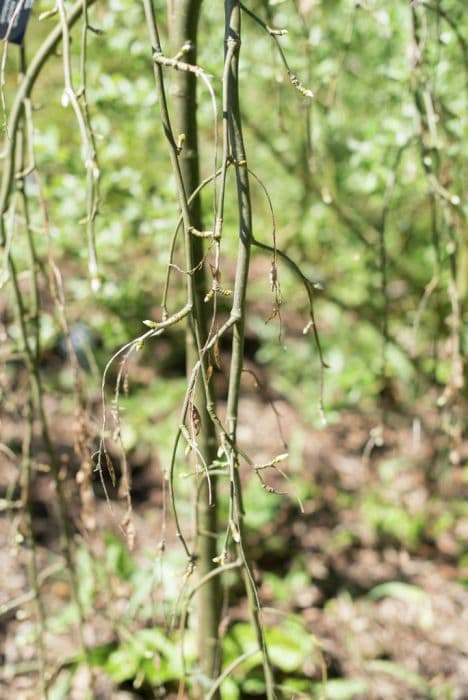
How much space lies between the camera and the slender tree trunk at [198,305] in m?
1.53

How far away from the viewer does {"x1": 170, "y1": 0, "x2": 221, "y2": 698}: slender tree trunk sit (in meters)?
1.53

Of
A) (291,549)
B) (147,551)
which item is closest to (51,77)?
(147,551)

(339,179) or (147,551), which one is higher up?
(339,179)

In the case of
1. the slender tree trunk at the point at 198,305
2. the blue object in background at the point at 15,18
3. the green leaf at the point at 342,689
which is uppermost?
the blue object in background at the point at 15,18

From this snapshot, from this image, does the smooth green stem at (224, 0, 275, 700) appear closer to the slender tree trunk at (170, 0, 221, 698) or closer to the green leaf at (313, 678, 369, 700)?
the slender tree trunk at (170, 0, 221, 698)

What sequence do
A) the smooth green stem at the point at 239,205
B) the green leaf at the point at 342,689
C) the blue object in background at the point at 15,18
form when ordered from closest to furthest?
the smooth green stem at the point at 239,205, the blue object in background at the point at 15,18, the green leaf at the point at 342,689

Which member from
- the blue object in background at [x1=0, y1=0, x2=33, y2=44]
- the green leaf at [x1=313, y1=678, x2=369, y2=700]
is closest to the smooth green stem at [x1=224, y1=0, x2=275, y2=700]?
the blue object in background at [x1=0, y1=0, x2=33, y2=44]

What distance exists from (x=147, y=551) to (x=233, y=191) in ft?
6.03

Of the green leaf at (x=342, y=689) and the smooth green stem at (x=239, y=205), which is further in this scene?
the green leaf at (x=342, y=689)

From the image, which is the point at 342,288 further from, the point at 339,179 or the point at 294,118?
the point at 294,118

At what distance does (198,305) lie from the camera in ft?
4.75

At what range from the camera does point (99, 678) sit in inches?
104

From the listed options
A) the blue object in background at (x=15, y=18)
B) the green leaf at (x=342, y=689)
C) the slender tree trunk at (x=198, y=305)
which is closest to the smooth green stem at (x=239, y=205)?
the slender tree trunk at (x=198, y=305)

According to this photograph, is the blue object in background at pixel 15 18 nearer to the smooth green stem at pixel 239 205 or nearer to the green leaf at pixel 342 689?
the smooth green stem at pixel 239 205
